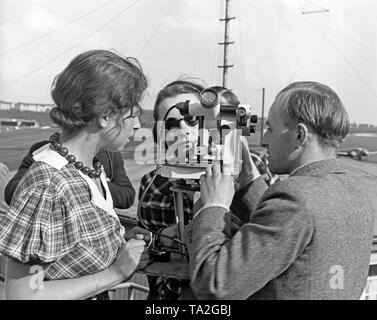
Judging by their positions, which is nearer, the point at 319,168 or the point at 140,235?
the point at 319,168

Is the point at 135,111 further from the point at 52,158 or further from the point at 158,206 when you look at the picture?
the point at 158,206

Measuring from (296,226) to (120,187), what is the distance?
2.84ft

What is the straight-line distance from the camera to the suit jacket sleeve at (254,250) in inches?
29.2

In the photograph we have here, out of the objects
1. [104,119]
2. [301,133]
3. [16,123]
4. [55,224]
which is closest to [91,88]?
[104,119]

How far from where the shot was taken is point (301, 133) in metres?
0.84

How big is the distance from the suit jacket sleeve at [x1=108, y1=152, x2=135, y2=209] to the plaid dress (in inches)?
23.2

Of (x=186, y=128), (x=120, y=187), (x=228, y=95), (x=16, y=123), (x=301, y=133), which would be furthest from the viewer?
(x=16, y=123)

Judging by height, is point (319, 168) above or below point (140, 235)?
above

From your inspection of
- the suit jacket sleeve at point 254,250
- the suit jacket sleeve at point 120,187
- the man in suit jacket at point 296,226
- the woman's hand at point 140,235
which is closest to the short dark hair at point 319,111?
the man in suit jacket at point 296,226

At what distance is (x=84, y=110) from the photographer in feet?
2.80

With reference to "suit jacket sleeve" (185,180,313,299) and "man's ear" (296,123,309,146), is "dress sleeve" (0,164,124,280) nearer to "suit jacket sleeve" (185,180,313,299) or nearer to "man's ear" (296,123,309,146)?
"suit jacket sleeve" (185,180,313,299)

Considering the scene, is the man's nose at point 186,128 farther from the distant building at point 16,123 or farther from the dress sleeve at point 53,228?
the distant building at point 16,123

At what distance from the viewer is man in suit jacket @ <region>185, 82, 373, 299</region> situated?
75cm
